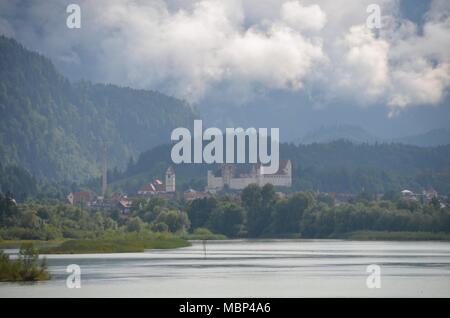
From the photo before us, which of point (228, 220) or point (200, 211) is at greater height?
point (200, 211)

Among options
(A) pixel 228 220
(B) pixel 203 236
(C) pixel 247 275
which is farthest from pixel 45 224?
(C) pixel 247 275

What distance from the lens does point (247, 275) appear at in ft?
160

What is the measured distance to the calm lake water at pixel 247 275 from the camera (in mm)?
40719

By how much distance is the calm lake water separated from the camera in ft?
134

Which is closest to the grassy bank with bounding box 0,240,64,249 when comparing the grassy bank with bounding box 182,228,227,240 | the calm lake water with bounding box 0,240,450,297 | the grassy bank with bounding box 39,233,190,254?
the grassy bank with bounding box 39,233,190,254

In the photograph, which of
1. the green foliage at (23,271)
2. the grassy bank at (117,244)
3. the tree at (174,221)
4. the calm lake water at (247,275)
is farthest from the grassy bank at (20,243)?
the green foliage at (23,271)

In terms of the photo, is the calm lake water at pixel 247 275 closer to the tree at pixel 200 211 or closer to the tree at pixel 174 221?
the tree at pixel 174 221

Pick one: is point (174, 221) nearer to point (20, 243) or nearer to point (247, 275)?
point (20, 243)

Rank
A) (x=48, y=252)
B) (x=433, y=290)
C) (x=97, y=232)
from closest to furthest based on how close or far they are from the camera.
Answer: (x=433, y=290) < (x=48, y=252) < (x=97, y=232)

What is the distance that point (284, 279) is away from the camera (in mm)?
46438
